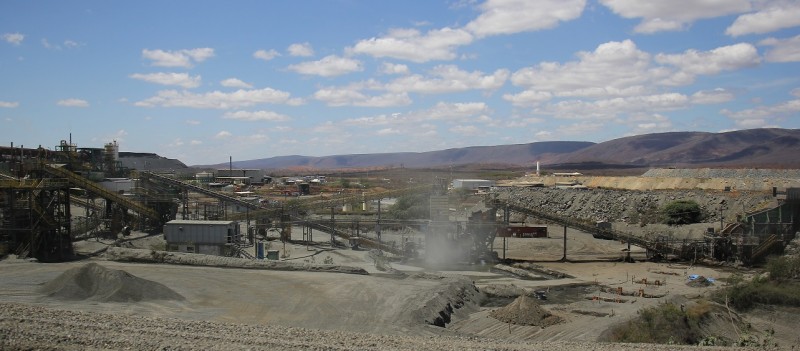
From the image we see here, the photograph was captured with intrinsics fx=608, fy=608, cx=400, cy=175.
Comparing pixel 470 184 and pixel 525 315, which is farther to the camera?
pixel 470 184

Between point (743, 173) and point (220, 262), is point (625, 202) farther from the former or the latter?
point (220, 262)

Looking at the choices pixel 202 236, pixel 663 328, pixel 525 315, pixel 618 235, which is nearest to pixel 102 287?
pixel 202 236

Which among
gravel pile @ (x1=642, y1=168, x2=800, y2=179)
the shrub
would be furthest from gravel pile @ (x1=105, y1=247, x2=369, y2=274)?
gravel pile @ (x1=642, y1=168, x2=800, y2=179)

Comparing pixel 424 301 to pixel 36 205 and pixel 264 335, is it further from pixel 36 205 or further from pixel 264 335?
pixel 36 205

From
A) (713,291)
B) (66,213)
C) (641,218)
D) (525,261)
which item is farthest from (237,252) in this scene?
(641,218)

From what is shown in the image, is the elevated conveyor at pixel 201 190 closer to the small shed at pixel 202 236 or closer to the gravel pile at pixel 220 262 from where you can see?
the small shed at pixel 202 236

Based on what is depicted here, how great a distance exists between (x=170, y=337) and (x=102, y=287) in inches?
356

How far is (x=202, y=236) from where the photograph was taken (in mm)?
36844

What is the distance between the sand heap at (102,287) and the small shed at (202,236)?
38.1 ft

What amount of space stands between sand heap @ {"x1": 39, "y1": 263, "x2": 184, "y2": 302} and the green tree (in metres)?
45.9

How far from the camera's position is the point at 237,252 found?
37.4 m

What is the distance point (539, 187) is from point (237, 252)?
5623cm

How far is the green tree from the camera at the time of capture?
5525 centimetres

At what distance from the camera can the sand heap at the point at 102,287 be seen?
23.3m
